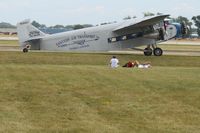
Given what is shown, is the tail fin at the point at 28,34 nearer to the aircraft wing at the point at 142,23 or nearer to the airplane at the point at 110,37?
the airplane at the point at 110,37

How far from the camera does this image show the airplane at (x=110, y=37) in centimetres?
3875

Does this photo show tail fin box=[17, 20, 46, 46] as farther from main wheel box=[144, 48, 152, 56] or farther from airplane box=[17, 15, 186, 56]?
main wheel box=[144, 48, 152, 56]

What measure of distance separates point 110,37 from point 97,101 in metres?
24.9

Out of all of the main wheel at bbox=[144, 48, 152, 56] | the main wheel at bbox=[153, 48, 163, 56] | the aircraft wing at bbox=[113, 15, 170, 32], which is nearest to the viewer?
the aircraft wing at bbox=[113, 15, 170, 32]

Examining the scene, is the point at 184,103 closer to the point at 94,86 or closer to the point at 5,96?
the point at 94,86

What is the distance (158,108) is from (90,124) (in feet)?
9.43

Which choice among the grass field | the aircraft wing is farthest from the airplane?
the grass field

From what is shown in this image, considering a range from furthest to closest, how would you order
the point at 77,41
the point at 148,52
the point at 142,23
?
1. the point at 77,41
2. the point at 148,52
3. the point at 142,23

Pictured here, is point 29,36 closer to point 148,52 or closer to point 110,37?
point 110,37

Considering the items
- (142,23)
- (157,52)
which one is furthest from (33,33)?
(157,52)

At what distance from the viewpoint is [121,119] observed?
12.8 meters

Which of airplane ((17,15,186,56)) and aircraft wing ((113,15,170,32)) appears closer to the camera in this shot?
aircraft wing ((113,15,170,32))

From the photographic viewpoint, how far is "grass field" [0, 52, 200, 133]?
11969mm

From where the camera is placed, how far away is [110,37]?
130 ft
